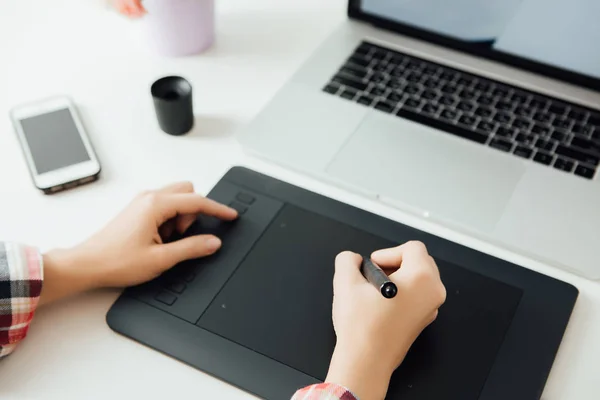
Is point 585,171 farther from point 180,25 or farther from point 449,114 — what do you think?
point 180,25

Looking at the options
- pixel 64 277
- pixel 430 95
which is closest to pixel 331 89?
pixel 430 95

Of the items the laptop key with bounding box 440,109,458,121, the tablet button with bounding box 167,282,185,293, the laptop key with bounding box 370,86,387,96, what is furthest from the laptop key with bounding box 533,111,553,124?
the tablet button with bounding box 167,282,185,293

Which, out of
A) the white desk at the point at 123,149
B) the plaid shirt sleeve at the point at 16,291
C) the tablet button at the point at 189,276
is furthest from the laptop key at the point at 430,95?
the plaid shirt sleeve at the point at 16,291

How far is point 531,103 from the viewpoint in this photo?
2.93 ft

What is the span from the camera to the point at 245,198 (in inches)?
31.2

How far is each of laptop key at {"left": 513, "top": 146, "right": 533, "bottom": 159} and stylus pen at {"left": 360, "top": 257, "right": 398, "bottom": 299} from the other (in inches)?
11.3

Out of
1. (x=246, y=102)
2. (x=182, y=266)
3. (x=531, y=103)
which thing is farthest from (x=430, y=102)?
(x=182, y=266)

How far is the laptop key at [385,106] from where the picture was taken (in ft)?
2.94

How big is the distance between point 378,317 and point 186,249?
224mm

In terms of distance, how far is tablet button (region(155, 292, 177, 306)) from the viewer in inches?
26.9

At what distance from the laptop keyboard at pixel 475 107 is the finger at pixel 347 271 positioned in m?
0.27

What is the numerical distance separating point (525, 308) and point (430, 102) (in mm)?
335

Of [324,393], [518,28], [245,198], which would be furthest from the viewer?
[518,28]

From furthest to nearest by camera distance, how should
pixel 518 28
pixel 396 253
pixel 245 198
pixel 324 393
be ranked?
pixel 518 28, pixel 245 198, pixel 396 253, pixel 324 393
